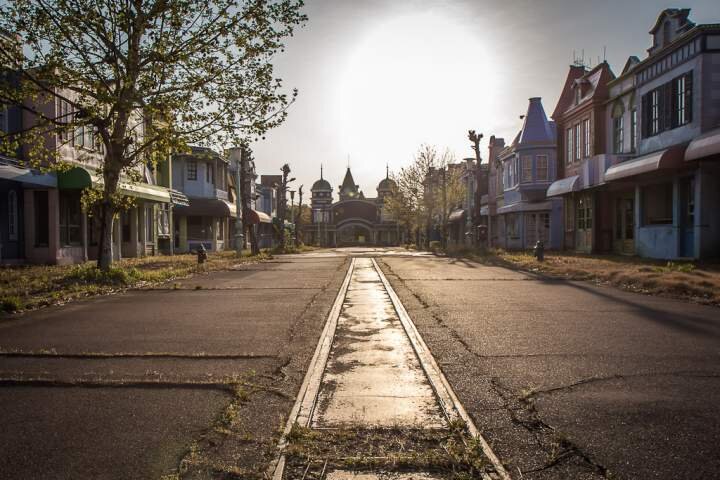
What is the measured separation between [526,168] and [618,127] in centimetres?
1179

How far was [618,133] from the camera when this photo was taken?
2572cm

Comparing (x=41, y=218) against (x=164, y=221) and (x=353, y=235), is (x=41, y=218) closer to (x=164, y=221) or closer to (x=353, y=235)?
(x=164, y=221)

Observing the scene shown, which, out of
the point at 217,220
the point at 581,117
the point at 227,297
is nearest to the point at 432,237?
the point at 217,220

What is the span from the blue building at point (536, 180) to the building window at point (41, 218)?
1099 inches

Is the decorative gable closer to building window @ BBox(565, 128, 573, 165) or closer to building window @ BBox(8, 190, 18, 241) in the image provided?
building window @ BBox(565, 128, 573, 165)

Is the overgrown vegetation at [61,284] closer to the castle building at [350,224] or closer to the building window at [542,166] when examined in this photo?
the building window at [542,166]

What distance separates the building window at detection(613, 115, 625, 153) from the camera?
24834 millimetres

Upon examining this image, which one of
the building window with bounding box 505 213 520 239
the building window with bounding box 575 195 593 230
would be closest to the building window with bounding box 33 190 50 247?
the building window with bounding box 575 195 593 230

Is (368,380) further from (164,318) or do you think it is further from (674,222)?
(674,222)

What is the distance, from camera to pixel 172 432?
3756 millimetres

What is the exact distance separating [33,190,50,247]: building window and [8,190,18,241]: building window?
2.22 feet

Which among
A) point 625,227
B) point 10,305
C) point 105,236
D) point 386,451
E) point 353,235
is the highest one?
point 625,227

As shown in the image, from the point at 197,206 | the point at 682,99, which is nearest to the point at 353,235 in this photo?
the point at 197,206

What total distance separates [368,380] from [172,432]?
75.3 inches
